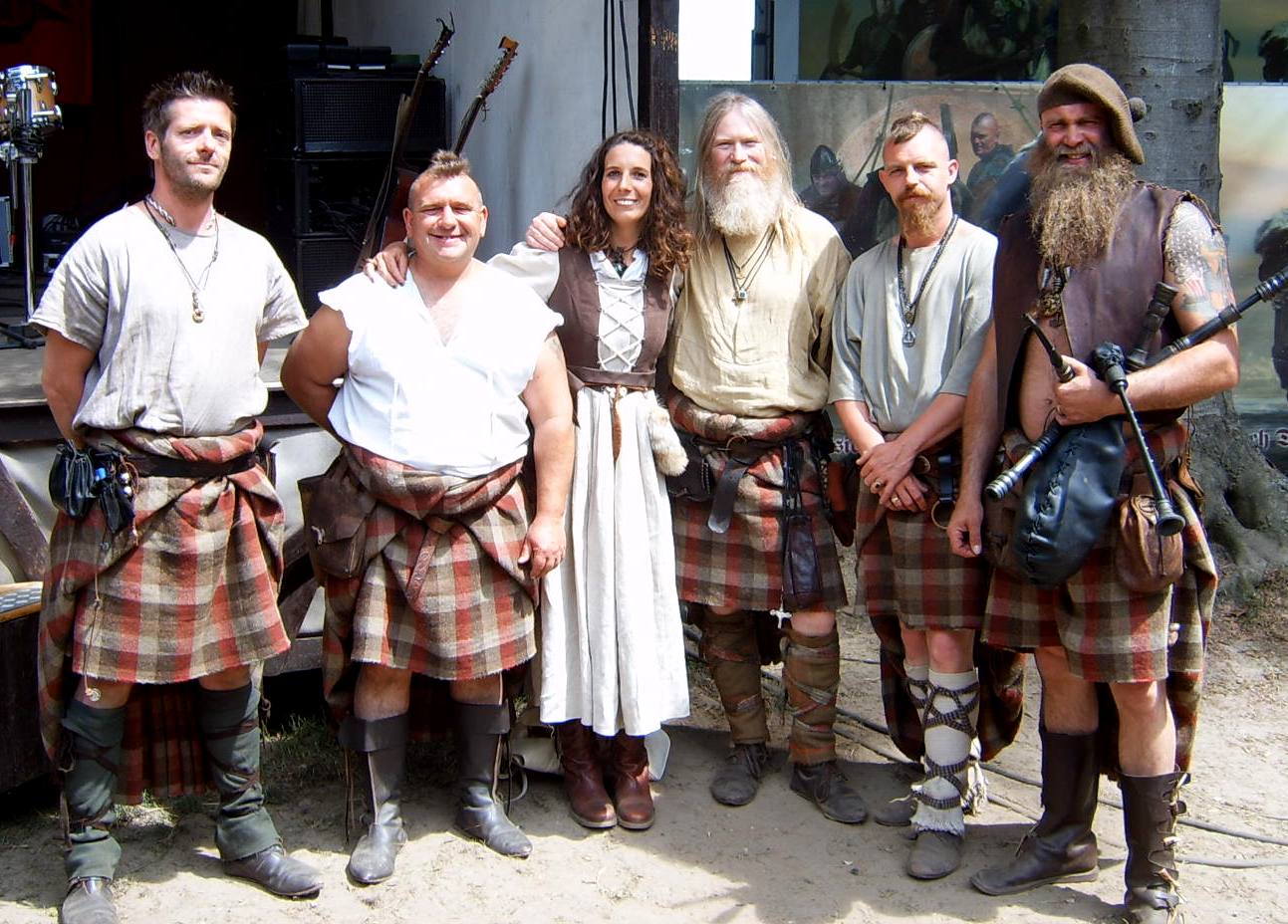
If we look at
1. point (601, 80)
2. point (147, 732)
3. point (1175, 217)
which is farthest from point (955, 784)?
point (601, 80)

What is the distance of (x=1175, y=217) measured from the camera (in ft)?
9.69

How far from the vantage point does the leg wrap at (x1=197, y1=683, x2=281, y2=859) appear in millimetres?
3221

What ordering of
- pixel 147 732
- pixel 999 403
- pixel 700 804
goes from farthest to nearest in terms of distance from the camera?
pixel 700 804
pixel 147 732
pixel 999 403

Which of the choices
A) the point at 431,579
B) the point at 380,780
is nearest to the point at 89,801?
the point at 380,780

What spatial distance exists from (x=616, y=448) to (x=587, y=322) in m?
0.34

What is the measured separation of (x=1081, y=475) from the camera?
2.87 meters

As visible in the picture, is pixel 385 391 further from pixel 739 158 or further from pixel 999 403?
pixel 999 403

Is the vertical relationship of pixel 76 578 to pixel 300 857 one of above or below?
above

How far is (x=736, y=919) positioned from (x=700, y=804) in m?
0.59

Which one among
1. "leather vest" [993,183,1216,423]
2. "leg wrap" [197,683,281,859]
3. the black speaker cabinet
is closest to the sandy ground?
"leg wrap" [197,683,281,859]

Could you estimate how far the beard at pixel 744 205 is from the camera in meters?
3.53

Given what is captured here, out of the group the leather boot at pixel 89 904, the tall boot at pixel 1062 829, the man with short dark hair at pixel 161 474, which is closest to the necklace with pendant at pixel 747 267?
the man with short dark hair at pixel 161 474

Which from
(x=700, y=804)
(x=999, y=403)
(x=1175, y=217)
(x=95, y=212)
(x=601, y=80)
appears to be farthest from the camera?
(x=95, y=212)

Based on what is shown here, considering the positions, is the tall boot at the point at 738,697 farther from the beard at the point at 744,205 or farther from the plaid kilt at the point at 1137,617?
the beard at the point at 744,205
